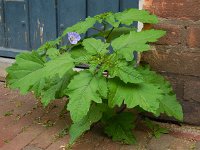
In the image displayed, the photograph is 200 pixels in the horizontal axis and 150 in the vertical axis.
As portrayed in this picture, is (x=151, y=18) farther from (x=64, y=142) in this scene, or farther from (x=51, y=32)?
(x=51, y=32)

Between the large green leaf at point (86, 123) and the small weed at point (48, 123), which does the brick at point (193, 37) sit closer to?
the large green leaf at point (86, 123)

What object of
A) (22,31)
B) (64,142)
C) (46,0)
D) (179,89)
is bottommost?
(64,142)

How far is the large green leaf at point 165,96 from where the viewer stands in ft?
6.35

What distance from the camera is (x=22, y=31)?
3041 millimetres

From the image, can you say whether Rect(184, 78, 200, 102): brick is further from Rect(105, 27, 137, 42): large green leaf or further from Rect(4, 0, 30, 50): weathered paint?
Rect(4, 0, 30, 50): weathered paint

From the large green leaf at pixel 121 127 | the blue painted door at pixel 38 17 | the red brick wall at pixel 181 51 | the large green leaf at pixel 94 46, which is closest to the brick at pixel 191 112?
the red brick wall at pixel 181 51

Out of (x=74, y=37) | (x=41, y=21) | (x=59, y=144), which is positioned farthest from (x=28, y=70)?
(x=41, y=21)

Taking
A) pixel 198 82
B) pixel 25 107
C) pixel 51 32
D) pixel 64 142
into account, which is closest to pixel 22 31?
pixel 51 32

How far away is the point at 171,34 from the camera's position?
6.74 feet

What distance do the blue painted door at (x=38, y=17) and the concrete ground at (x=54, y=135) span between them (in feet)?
2.29

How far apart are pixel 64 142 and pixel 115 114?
0.91 ft

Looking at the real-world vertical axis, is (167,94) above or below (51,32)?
below

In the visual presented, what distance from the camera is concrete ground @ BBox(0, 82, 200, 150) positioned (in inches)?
77.5

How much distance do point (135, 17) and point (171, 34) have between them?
21 cm
